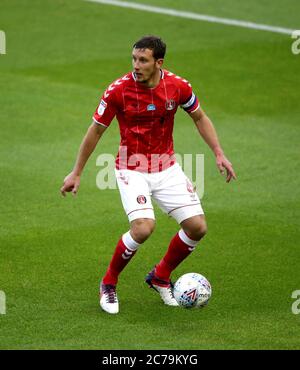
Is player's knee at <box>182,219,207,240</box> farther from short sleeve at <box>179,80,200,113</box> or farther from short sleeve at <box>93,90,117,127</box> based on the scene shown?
short sleeve at <box>93,90,117,127</box>

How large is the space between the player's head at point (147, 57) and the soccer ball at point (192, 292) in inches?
75.9

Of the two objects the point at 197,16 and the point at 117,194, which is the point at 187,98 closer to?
the point at 117,194

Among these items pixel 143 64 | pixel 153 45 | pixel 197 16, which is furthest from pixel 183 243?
pixel 197 16

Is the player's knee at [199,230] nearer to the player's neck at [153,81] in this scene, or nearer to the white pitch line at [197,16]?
the player's neck at [153,81]

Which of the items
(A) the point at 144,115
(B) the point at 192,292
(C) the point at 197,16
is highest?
(C) the point at 197,16

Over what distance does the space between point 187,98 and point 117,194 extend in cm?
360

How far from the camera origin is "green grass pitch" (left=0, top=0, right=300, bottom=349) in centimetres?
824

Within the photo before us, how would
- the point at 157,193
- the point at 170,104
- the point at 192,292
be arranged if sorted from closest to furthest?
1. the point at 192,292
2. the point at 170,104
3. the point at 157,193

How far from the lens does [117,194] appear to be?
39.7 feet

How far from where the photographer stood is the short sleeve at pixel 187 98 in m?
8.70

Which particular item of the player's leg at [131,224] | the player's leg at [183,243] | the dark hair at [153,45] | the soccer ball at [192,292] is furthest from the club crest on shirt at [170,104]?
the soccer ball at [192,292]
